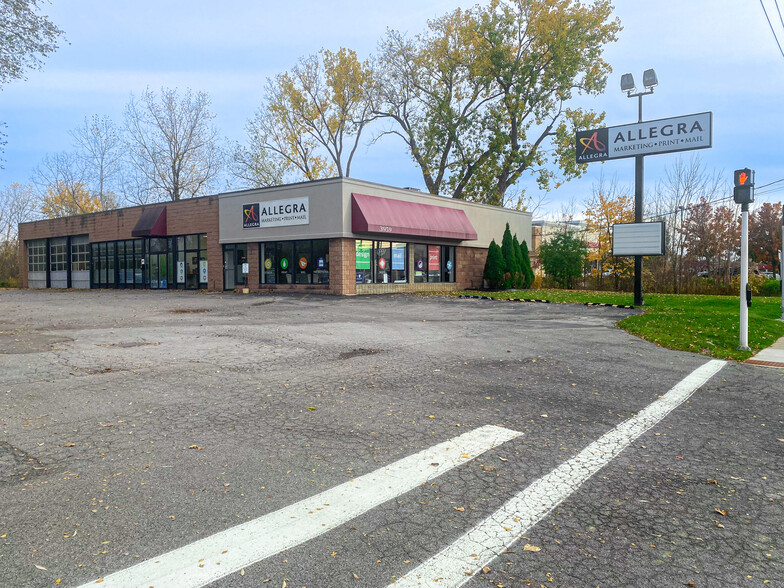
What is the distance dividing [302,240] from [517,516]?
23.7 metres

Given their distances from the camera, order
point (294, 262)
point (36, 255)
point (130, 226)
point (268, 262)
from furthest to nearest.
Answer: point (36, 255)
point (130, 226)
point (268, 262)
point (294, 262)

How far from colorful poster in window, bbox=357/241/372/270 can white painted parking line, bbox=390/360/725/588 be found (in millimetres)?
20507

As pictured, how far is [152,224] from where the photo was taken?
32281mm

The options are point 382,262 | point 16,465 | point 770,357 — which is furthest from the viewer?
point 382,262

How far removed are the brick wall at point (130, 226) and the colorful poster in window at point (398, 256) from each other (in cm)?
978

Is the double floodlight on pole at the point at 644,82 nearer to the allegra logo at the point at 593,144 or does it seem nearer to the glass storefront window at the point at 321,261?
the allegra logo at the point at 593,144

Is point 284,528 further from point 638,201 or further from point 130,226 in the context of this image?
point 130,226

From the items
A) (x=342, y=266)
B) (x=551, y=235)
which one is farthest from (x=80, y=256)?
(x=551, y=235)

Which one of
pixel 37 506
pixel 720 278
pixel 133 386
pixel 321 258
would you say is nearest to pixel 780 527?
pixel 37 506

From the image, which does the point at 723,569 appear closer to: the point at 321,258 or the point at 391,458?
the point at 391,458

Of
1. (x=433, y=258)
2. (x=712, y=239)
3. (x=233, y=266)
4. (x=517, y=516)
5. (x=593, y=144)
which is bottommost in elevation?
(x=517, y=516)

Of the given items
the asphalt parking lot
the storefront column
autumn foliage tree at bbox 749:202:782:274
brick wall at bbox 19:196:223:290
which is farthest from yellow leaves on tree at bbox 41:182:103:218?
autumn foliage tree at bbox 749:202:782:274

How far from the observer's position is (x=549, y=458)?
4.38 meters

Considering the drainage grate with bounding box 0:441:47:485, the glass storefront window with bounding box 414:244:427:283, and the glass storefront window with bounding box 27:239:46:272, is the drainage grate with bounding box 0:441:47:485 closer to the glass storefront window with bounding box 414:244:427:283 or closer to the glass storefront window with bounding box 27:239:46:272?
the glass storefront window with bounding box 414:244:427:283
